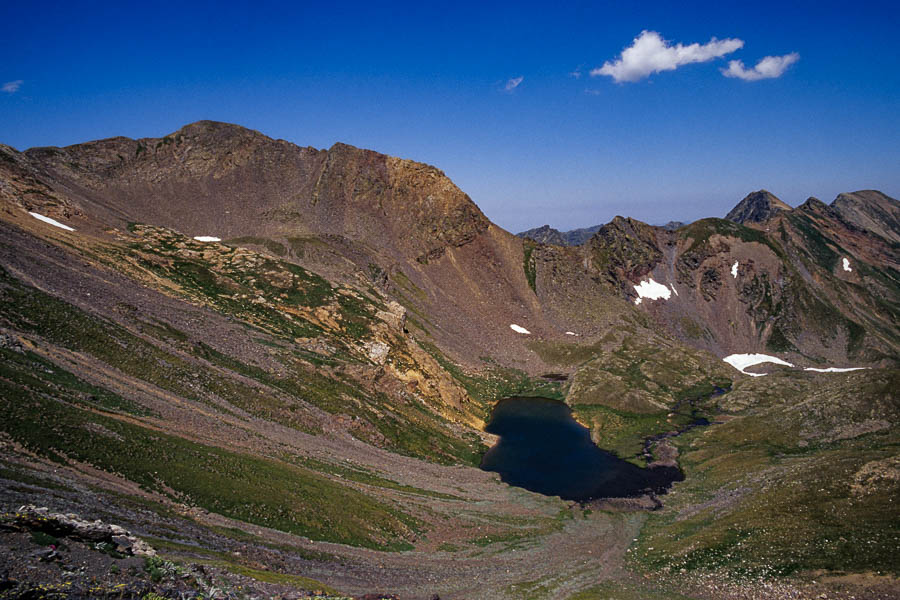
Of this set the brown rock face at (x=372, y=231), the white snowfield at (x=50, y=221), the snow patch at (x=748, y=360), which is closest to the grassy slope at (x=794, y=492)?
the brown rock face at (x=372, y=231)

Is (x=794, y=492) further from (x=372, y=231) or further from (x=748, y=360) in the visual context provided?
(x=748, y=360)

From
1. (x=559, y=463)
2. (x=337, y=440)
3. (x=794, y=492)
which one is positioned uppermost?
(x=794, y=492)

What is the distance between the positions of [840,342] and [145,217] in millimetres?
265127

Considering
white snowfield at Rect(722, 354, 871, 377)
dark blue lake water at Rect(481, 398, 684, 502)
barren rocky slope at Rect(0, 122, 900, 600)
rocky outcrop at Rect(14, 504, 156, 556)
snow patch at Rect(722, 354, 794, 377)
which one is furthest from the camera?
snow patch at Rect(722, 354, 794, 377)

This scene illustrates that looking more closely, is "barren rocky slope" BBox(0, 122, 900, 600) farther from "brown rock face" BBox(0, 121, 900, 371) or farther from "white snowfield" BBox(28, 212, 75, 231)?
"brown rock face" BBox(0, 121, 900, 371)

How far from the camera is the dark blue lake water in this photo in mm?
78250

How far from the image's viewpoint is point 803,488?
5319cm

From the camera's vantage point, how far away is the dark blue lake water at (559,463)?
7825 cm

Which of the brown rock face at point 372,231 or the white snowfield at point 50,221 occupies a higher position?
the brown rock face at point 372,231

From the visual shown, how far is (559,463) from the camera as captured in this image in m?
89.4

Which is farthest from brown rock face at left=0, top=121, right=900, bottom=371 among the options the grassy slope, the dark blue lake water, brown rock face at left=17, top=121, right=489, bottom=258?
the grassy slope

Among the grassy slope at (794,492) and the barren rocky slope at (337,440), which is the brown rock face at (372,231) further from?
the grassy slope at (794,492)

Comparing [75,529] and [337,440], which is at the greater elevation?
[75,529]

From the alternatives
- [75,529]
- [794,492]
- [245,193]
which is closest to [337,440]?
[75,529]
